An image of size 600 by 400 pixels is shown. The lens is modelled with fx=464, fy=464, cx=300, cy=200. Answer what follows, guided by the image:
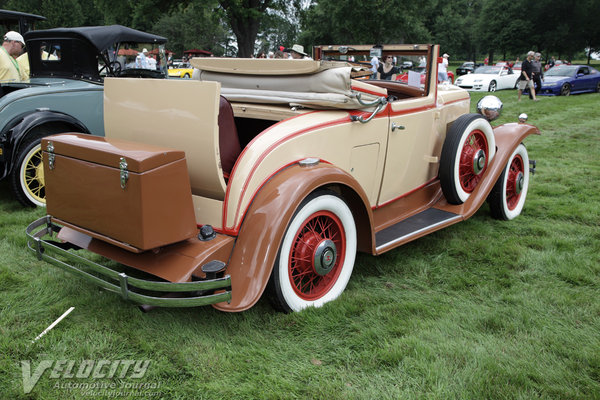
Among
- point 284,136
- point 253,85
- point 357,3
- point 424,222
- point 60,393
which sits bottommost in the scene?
point 60,393

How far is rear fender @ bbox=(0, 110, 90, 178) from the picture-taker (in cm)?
466

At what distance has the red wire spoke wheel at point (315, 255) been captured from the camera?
2.67 metres

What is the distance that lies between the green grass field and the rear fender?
1116 mm

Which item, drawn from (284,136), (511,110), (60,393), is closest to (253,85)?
(284,136)

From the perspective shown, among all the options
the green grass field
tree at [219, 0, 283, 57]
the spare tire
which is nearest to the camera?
the green grass field

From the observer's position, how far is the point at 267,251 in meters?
2.49

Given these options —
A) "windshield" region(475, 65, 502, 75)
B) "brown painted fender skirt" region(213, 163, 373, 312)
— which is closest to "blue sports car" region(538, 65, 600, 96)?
"windshield" region(475, 65, 502, 75)

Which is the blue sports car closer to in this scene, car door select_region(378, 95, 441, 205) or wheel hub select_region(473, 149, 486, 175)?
wheel hub select_region(473, 149, 486, 175)

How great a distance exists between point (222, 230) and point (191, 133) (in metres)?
0.58

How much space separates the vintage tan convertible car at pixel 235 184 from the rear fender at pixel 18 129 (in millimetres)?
2055

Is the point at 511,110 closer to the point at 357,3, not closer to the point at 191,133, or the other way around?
the point at 191,133

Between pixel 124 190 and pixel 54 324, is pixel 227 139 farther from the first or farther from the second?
pixel 54 324

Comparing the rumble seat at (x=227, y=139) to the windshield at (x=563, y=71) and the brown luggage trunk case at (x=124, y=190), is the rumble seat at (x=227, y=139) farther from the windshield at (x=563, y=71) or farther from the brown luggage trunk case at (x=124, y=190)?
the windshield at (x=563, y=71)

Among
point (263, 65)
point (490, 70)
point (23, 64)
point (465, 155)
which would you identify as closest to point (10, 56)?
point (23, 64)
